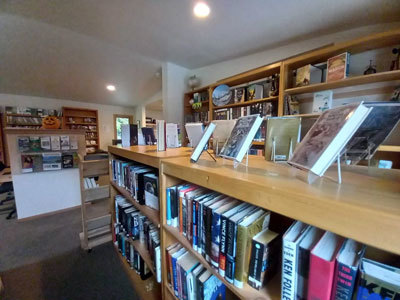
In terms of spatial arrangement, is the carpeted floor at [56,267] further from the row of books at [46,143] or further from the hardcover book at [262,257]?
the hardcover book at [262,257]

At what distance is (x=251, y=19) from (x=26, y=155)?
3326mm

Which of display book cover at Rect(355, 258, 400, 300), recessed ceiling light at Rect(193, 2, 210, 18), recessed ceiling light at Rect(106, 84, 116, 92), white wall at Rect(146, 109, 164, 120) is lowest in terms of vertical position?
display book cover at Rect(355, 258, 400, 300)

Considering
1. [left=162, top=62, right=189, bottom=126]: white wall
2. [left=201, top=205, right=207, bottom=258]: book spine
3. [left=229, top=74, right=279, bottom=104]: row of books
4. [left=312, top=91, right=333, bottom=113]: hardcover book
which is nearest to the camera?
[left=201, top=205, right=207, bottom=258]: book spine

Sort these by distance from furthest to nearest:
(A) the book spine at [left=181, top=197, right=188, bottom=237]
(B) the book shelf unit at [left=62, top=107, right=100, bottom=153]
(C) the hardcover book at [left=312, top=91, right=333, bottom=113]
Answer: (B) the book shelf unit at [left=62, top=107, right=100, bottom=153]
(C) the hardcover book at [left=312, top=91, right=333, bottom=113]
(A) the book spine at [left=181, top=197, right=188, bottom=237]

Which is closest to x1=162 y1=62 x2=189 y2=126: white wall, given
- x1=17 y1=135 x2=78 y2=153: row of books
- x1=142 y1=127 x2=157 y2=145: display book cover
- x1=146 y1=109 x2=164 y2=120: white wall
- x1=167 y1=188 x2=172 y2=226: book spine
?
x1=142 y1=127 x2=157 y2=145: display book cover

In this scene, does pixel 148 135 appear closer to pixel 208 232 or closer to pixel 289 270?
pixel 208 232

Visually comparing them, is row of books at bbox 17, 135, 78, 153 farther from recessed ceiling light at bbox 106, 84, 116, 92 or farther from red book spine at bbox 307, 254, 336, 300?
red book spine at bbox 307, 254, 336, 300

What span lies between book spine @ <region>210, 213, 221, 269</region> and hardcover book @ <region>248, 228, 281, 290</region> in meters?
0.11

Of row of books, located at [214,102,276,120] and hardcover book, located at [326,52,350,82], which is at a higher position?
hardcover book, located at [326,52,350,82]

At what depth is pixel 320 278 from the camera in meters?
0.36

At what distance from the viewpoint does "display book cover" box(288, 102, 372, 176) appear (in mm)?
345

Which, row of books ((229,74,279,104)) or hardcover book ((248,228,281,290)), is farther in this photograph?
row of books ((229,74,279,104))

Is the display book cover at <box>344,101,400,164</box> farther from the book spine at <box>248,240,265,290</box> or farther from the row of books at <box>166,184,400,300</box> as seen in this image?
the book spine at <box>248,240,265,290</box>

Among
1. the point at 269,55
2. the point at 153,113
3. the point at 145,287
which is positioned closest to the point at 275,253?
the point at 145,287
